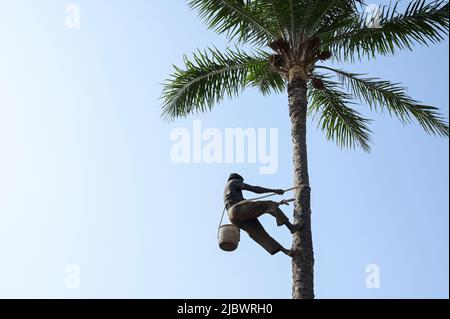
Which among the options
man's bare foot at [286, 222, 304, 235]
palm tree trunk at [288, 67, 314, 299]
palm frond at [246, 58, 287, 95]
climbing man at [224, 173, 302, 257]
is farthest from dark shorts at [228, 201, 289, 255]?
palm frond at [246, 58, 287, 95]

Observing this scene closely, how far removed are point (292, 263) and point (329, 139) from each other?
4.22 metres

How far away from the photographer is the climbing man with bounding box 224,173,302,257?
10.7 metres

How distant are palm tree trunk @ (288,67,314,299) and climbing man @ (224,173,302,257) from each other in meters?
0.18

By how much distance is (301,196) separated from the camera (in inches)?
442

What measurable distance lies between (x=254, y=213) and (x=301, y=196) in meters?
0.89

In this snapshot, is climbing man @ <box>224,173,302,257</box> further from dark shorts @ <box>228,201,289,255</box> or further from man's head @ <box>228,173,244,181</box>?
man's head @ <box>228,173,244,181</box>

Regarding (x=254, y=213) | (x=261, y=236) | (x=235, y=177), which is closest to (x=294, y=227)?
(x=261, y=236)

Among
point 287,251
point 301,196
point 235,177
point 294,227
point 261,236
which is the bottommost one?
point 287,251

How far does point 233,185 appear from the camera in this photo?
443 inches

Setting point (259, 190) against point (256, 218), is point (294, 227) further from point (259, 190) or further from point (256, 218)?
point (259, 190)
